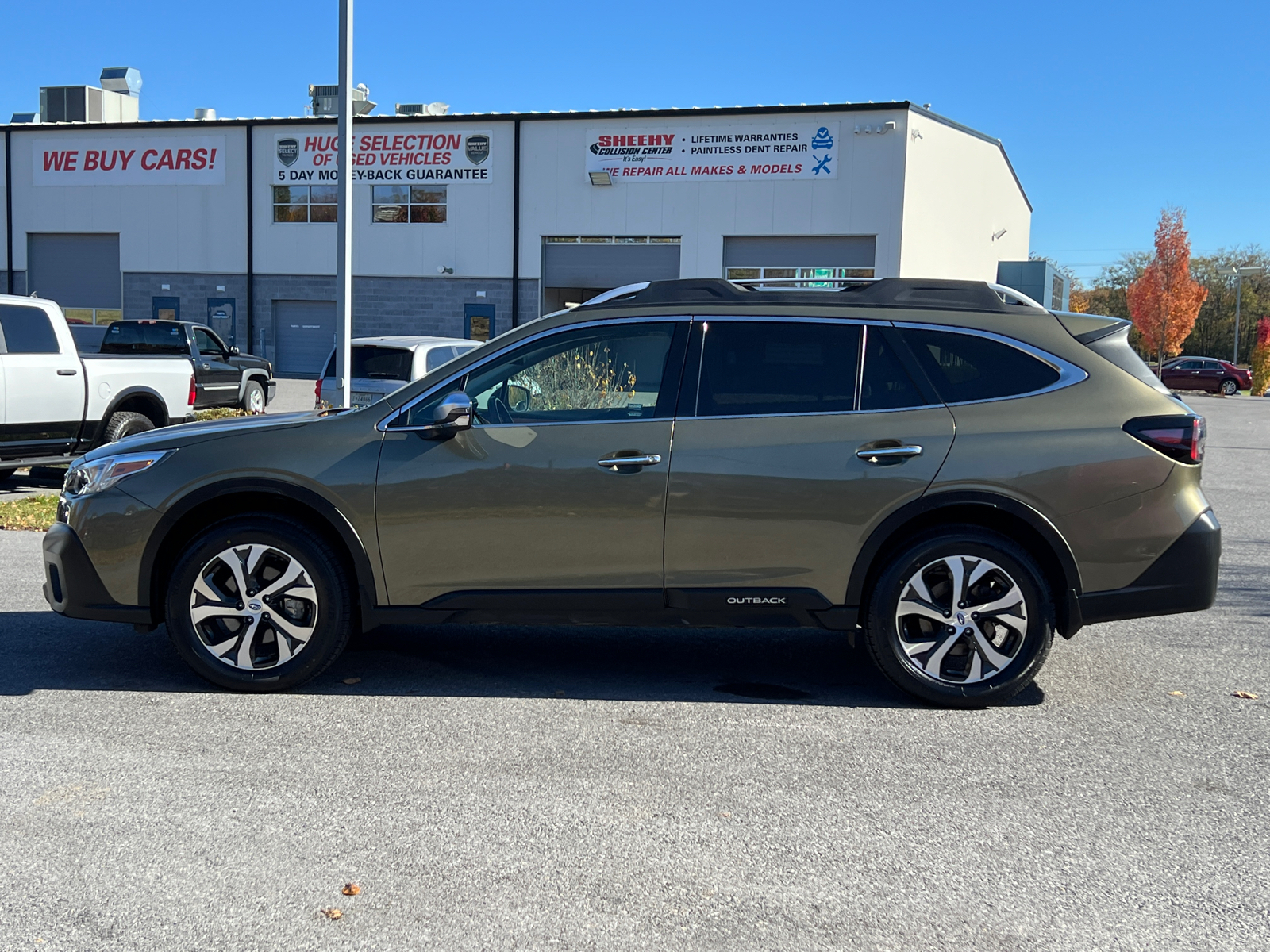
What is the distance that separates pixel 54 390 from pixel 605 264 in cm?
2749

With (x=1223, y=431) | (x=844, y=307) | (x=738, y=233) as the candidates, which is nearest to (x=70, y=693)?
(x=844, y=307)

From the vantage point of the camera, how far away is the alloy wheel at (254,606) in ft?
17.6

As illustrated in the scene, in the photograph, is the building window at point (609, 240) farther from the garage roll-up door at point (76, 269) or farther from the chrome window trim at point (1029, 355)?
the chrome window trim at point (1029, 355)

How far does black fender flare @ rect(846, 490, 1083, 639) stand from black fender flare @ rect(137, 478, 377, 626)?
7.03 ft

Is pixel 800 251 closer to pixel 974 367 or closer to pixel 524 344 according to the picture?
pixel 974 367

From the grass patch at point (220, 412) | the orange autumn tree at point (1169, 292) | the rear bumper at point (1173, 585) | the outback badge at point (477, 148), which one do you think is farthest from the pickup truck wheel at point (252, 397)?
the orange autumn tree at point (1169, 292)

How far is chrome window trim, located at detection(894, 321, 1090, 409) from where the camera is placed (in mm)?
5281

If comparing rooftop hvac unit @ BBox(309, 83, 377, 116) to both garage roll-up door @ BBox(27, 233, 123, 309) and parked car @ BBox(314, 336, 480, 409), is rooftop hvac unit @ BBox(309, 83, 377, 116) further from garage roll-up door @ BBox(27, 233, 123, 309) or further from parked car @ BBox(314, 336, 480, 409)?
parked car @ BBox(314, 336, 480, 409)

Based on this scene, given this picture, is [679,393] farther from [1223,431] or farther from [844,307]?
[1223,431]

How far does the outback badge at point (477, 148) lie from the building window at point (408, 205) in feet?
4.68

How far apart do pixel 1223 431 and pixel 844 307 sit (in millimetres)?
24257

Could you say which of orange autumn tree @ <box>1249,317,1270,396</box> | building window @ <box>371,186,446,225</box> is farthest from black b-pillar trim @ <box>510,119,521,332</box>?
orange autumn tree @ <box>1249,317,1270,396</box>

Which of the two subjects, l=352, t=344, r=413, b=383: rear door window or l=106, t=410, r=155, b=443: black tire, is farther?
l=352, t=344, r=413, b=383: rear door window

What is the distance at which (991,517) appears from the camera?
5.33 meters
